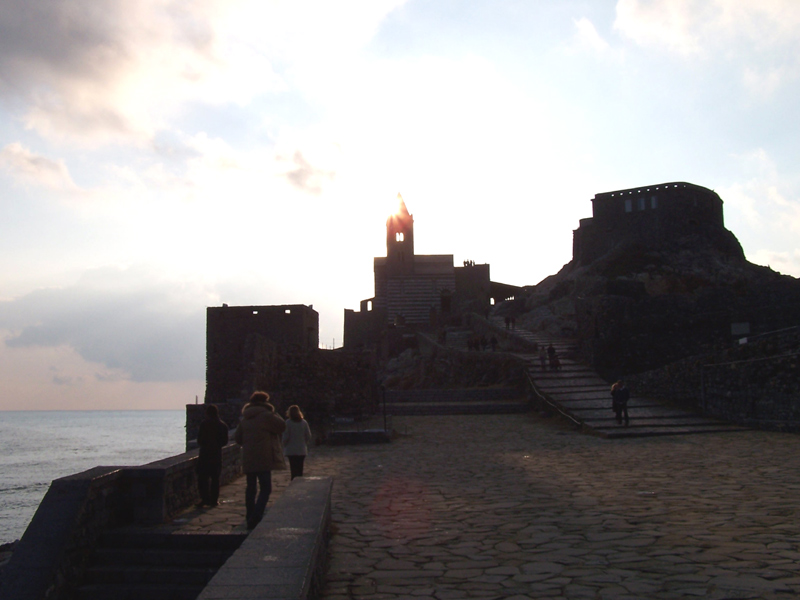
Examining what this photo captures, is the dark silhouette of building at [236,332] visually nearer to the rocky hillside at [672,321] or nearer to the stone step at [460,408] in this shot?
the stone step at [460,408]

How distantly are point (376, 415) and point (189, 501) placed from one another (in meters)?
17.2

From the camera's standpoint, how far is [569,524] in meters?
7.00

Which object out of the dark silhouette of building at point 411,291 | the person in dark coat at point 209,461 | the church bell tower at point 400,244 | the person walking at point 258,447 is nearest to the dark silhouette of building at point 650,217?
the dark silhouette of building at point 411,291

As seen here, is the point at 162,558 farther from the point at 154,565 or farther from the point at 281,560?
the point at 281,560

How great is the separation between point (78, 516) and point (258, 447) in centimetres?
197

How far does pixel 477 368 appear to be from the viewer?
3175 centimetres

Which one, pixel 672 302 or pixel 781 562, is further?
pixel 672 302

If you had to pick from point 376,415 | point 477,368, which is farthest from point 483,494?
point 477,368

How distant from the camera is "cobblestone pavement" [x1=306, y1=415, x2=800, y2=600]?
16.4 feet

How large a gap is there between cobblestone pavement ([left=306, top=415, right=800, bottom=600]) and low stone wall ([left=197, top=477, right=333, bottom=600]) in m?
→ 0.40

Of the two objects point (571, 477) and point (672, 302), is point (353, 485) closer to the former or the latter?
point (571, 477)

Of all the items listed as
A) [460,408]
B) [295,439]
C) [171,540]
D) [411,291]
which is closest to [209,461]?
[295,439]

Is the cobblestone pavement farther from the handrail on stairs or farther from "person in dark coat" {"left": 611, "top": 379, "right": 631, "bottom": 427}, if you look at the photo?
the handrail on stairs

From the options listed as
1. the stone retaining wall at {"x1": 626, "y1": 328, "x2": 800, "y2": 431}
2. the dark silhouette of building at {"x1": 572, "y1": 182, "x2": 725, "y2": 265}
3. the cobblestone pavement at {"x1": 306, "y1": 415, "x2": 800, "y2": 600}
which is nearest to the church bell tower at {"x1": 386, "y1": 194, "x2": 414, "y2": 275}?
the dark silhouette of building at {"x1": 572, "y1": 182, "x2": 725, "y2": 265}
